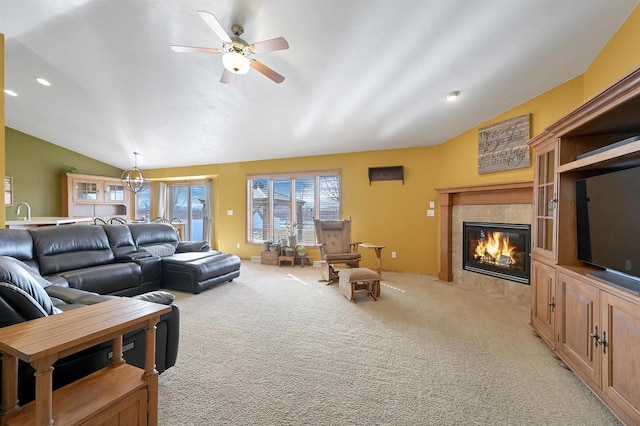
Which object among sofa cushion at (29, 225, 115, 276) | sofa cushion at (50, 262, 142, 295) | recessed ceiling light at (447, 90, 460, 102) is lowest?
sofa cushion at (50, 262, 142, 295)

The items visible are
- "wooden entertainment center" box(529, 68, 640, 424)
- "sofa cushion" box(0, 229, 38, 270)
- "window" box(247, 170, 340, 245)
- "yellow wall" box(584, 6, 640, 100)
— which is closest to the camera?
"wooden entertainment center" box(529, 68, 640, 424)

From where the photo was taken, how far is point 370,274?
3.58 m

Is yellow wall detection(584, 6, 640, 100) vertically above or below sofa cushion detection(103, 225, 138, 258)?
above

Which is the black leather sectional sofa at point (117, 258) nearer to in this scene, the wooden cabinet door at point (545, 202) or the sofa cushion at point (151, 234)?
the sofa cushion at point (151, 234)

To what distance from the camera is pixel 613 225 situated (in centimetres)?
174

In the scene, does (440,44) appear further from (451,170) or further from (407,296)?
(407,296)

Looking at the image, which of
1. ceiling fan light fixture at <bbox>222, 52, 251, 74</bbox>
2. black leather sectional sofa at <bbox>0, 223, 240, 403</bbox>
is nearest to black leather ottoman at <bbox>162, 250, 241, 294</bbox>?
black leather sectional sofa at <bbox>0, 223, 240, 403</bbox>

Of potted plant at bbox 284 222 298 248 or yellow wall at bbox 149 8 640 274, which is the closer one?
yellow wall at bbox 149 8 640 274

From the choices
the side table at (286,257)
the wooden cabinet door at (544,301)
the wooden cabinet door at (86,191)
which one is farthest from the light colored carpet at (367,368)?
the wooden cabinet door at (86,191)

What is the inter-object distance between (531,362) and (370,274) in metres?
1.80

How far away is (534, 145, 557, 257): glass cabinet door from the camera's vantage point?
91.0 inches

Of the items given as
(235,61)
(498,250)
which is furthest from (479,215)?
(235,61)

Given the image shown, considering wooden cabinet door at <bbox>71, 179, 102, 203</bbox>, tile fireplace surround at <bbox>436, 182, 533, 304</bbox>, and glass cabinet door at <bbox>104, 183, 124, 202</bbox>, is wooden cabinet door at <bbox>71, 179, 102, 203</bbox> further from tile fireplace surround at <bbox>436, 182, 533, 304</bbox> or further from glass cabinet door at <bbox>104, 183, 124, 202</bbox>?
tile fireplace surround at <bbox>436, 182, 533, 304</bbox>

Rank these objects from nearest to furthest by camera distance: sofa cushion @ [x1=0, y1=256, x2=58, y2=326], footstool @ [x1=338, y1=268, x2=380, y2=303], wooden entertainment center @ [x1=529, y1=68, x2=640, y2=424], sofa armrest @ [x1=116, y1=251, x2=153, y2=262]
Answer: sofa cushion @ [x1=0, y1=256, x2=58, y2=326] → wooden entertainment center @ [x1=529, y1=68, x2=640, y2=424] → footstool @ [x1=338, y1=268, x2=380, y2=303] → sofa armrest @ [x1=116, y1=251, x2=153, y2=262]
